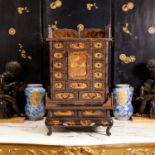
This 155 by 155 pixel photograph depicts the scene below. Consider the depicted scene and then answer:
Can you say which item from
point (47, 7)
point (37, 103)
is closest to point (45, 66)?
point (37, 103)

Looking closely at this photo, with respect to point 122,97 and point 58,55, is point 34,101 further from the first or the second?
point 122,97

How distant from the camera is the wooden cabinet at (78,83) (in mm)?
1557

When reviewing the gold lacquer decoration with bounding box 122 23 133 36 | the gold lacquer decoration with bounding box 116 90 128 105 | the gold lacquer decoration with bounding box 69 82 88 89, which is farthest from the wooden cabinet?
the gold lacquer decoration with bounding box 122 23 133 36

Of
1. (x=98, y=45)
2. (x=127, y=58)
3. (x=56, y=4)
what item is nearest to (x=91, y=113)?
(x=98, y=45)

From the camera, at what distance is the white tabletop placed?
4.88 feet

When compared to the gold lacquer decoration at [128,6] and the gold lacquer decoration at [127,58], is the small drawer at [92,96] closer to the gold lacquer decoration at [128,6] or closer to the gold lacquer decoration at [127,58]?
the gold lacquer decoration at [127,58]

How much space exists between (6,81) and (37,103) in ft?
0.85

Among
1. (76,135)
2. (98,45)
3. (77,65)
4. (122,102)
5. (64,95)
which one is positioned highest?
(98,45)

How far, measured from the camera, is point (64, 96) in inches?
61.9

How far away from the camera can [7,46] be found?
1.93m

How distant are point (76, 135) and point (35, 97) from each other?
43 centimetres

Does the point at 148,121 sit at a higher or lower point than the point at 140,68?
lower

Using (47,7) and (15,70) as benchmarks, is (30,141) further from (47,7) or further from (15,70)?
(47,7)

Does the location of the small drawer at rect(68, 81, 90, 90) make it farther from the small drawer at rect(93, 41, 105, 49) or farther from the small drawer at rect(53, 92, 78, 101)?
the small drawer at rect(93, 41, 105, 49)
